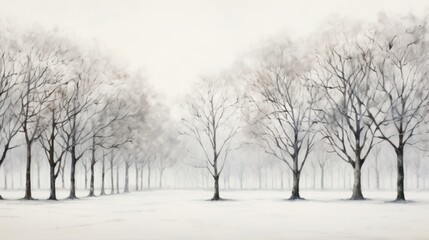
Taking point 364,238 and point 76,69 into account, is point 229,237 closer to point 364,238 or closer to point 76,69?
point 364,238

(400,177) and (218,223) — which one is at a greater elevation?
(400,177)

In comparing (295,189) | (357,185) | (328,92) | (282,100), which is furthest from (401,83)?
(295,189)

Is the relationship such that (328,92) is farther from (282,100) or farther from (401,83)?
(282,100)

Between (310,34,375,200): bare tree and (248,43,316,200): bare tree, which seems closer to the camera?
(310,34,375,200): bare tree

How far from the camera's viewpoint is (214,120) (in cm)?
1566

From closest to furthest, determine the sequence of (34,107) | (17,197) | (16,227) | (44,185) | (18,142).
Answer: (16,227)
(34,107)
(17,197)
(18,142)
(44,185)

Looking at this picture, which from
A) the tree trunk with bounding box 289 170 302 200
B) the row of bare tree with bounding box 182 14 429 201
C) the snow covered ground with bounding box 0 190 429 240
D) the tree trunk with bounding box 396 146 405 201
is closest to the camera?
the snow covered ground with bounding box 0 190 429 240

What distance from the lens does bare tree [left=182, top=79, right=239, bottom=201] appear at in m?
14.5

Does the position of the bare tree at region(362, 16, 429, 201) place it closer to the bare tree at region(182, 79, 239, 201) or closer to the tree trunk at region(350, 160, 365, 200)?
the tree trunk at region(350, 160, 365, 200)

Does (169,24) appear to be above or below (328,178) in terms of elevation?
above

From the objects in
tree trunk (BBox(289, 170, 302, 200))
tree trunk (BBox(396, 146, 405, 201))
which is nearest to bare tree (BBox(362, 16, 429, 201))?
tree trunk (BBox(396, 146, 405, 201))

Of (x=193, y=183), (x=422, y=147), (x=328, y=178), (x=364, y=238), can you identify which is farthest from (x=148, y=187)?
(x=364, y=238)

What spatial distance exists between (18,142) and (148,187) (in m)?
10.5

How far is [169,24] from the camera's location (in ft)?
34.1
